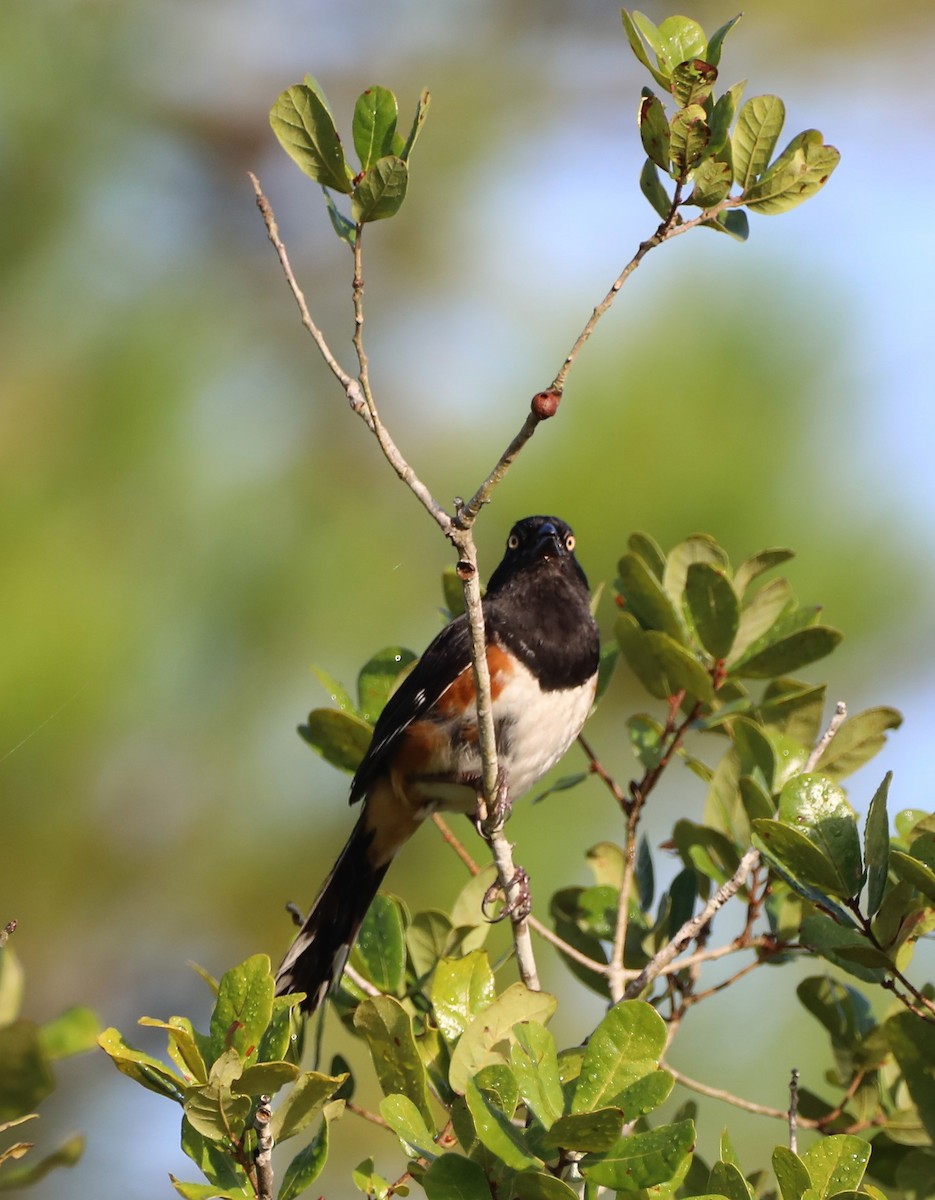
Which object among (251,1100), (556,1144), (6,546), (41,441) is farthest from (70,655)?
(556,1144)

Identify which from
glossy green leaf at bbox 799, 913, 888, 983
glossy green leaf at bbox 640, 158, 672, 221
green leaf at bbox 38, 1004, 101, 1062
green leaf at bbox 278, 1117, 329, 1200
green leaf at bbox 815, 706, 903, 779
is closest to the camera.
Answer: green leaf at bbox 278, 1117, 329, 1200

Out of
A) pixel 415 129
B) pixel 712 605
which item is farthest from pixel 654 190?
pixel 712 605

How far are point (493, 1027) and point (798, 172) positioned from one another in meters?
1.18

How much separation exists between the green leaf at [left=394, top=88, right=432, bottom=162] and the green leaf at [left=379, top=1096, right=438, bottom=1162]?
111cm

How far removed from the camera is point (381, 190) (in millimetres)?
1778

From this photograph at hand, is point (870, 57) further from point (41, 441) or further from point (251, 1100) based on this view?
point (251, 1100)

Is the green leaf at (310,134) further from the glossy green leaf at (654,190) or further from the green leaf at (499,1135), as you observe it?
the green leaf at (499,1135)

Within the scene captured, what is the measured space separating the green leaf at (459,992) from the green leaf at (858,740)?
30.8 inches

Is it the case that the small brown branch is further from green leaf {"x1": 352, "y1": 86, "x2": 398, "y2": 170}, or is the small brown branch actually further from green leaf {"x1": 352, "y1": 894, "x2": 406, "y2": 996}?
green leaf {"x1": 352, "y1": 86, "x2": 398, "y2": 170}

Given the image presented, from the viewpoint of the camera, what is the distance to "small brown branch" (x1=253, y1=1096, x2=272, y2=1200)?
4.92ft

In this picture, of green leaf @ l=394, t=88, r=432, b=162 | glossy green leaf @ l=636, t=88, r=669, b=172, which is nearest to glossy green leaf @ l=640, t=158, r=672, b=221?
glossy green leaf @ l=636, t=88, r=669, b=172

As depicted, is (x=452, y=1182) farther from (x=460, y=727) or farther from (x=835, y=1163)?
(x=460, y=727)

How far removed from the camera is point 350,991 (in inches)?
88.4

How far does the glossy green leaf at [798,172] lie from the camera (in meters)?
1.86
